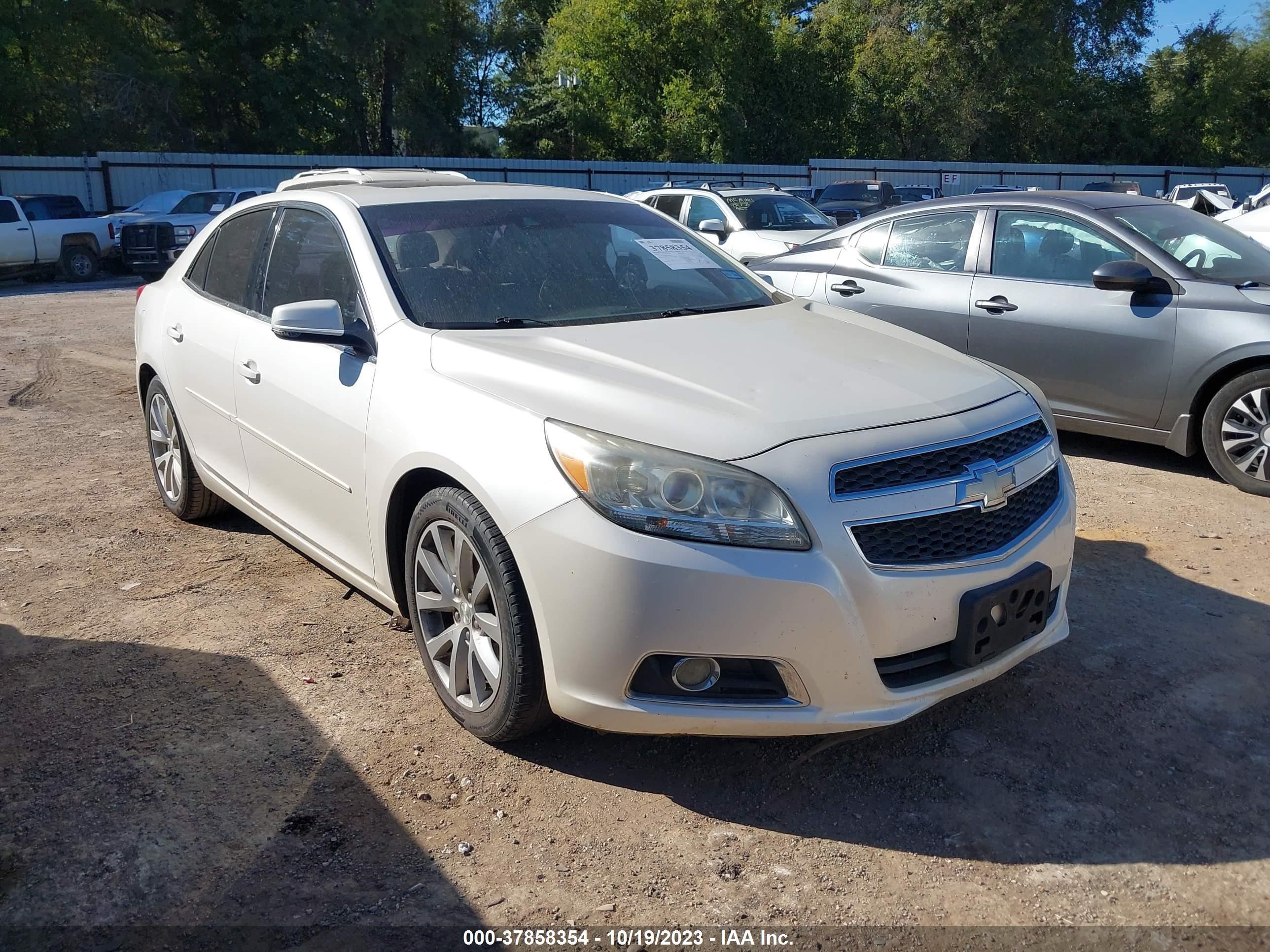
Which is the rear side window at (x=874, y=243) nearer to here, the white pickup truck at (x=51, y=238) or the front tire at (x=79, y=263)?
the white pickup truck at (x=51, y=238)

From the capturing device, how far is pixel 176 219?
20250 millimetres

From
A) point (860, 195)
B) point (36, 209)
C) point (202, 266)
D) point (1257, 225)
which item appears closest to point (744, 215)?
point (1257, 225)

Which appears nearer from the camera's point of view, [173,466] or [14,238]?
[173,466]

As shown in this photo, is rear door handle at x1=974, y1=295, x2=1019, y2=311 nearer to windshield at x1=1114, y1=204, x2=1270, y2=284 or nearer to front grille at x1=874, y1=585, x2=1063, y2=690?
windshield at x1=1114, y1=204, x2=1270, y2=284

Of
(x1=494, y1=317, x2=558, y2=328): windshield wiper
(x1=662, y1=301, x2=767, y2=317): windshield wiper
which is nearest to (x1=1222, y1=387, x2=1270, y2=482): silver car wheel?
(x1=662, y1=301, x2=767, y2=317): windshield wiper

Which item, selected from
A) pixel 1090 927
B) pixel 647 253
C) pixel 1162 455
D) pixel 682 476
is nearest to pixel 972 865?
pixel 1090 927

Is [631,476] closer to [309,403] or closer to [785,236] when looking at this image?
[309,403]

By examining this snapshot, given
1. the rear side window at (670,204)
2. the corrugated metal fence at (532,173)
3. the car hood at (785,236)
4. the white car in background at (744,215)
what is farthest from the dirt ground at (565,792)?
the corrugated metal fence at (532,173)

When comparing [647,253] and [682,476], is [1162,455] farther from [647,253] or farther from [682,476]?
[682,476]

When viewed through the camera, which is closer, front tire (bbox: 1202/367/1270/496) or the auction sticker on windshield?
the auction sticker on windshield

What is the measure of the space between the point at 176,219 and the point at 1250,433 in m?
19.4

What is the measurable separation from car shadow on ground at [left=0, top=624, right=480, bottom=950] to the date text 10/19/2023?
74mm

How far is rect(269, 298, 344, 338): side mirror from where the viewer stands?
350cm

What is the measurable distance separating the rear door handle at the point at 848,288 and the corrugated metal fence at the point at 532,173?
64.2 ft
